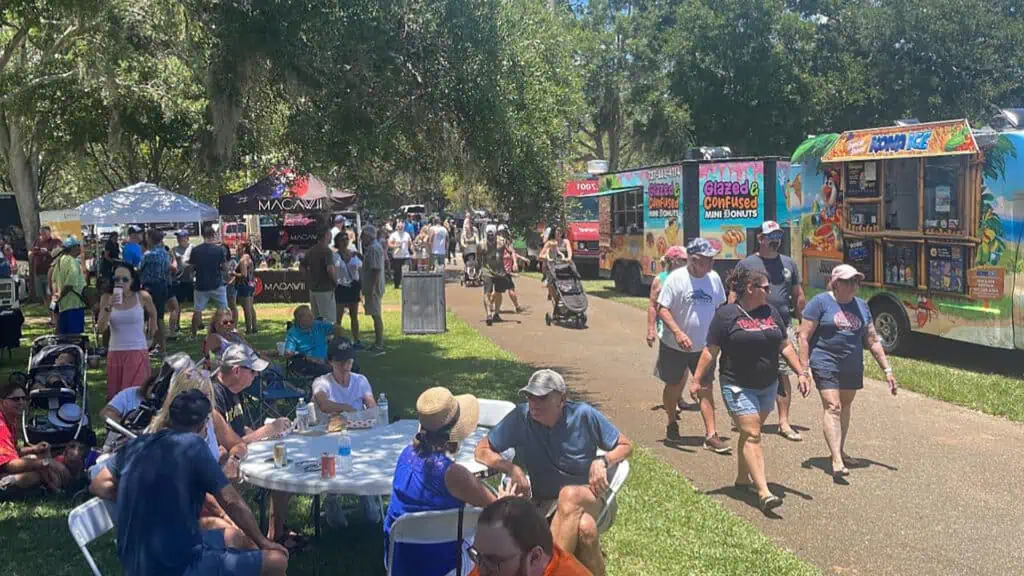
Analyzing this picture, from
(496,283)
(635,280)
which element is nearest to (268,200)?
(496,283)

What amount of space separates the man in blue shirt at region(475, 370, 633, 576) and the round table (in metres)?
0.28

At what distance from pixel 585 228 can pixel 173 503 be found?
21804mm

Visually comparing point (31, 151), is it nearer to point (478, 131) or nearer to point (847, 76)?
point (478, 131)

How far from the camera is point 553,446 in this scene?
4688mm

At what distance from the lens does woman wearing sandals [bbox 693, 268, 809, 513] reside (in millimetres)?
6281

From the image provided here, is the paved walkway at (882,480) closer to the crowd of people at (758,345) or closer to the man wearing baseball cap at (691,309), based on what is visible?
the crowd of people at (758,345)

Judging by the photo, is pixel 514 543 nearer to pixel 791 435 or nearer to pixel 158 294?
pixel 791 435

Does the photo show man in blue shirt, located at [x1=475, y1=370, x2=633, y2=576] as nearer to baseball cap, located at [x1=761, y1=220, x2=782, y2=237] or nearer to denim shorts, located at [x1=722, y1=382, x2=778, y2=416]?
denim shorts, located at [x1=722, y1=382, x2=778, y2=416]

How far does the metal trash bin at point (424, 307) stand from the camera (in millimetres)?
14516

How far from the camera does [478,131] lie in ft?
31.8

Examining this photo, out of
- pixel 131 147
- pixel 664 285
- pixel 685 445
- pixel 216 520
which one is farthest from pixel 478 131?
pixel 131 147

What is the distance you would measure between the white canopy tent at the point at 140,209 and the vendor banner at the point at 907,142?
11.5m

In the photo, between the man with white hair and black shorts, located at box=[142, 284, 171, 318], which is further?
the man with white hair

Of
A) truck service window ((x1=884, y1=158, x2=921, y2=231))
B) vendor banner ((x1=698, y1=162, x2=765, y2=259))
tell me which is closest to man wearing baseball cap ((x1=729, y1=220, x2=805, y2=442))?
truck service window ((x1=884, y1=158, x2=921, y2=231))
